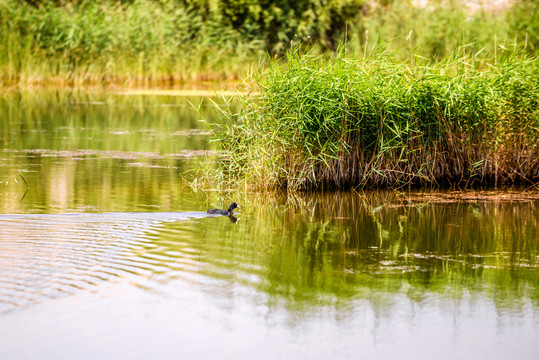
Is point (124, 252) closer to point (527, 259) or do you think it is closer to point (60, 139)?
point (527, 259)

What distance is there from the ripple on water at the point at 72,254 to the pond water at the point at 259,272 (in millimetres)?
15

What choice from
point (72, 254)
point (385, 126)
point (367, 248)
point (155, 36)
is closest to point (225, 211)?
point (367, 248)

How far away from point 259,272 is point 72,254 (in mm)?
1285

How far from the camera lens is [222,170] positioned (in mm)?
8656

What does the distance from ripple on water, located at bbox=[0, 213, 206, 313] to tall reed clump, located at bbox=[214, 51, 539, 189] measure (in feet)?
6.09

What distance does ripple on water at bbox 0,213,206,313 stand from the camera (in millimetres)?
4852

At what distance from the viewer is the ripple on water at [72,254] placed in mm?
4852

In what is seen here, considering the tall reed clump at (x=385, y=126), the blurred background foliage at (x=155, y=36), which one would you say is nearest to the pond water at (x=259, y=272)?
the tall reed clump at (x=385, y=126)

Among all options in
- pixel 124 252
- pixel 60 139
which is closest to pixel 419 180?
pixel 124 252

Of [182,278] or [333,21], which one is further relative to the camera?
[333,21]

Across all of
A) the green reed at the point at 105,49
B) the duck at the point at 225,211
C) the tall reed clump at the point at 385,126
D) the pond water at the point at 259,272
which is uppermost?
the green reed at the point at 105,49

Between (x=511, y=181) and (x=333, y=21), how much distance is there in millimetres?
16661

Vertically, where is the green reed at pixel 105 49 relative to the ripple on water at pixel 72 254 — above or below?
above

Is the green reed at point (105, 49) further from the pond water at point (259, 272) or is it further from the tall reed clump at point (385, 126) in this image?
the tall reed clump at point (385, 126)
